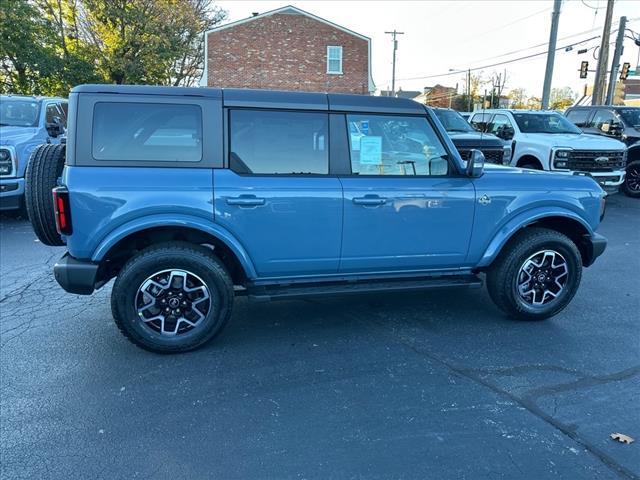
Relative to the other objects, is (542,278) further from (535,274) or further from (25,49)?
(25,49)

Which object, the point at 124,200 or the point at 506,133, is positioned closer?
the point at 124,200

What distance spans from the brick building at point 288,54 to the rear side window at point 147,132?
23412mm

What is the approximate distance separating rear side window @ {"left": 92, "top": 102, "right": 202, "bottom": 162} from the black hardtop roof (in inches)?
4.4

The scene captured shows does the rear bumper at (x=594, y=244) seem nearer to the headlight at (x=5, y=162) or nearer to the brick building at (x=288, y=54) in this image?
the headlight at (x=5, y=162)

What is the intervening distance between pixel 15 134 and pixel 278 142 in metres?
6.31

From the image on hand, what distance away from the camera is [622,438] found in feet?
8.72

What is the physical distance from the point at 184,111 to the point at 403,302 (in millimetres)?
2725

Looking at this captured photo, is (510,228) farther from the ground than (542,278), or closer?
farther from the ground

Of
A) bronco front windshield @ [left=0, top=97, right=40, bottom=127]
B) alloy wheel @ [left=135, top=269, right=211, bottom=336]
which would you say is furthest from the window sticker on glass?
bronco front windshield @ [left=0, top=97, right=40, bottom=127]

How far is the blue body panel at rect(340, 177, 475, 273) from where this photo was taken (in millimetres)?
3686

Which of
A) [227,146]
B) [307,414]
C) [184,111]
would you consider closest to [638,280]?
[307,414]

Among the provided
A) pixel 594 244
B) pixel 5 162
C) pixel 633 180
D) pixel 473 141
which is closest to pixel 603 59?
pixel 633 180

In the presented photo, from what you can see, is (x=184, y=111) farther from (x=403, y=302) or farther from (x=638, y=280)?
(x=638, y=280)

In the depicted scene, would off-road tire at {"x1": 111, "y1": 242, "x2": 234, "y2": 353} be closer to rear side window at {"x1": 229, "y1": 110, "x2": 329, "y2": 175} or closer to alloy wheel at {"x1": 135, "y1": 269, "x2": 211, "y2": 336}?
alloy wheel at {"x1": 135, "y1": 269, "x2": 211, "y2": 336}
